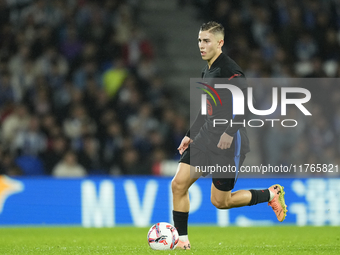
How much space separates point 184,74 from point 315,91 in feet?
9.54

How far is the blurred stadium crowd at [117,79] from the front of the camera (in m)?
11.0

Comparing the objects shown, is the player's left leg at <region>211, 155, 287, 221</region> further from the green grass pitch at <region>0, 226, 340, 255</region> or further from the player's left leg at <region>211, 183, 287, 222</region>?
the green grass pitch at <region>0, 226, 340, 255</region>

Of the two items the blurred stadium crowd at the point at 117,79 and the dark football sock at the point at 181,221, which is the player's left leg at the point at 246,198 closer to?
the dark football sock at the point at 181,221

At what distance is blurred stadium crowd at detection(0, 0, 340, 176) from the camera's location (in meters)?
11.0

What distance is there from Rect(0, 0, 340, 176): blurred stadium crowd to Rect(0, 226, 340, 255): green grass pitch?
2047 mm

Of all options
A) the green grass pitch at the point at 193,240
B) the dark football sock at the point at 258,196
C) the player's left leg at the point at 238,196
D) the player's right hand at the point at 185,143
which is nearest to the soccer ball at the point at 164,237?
the green grass pitch at the point at 193,240

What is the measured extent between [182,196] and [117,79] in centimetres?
657

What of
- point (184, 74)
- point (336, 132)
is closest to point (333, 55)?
point (336, 132)

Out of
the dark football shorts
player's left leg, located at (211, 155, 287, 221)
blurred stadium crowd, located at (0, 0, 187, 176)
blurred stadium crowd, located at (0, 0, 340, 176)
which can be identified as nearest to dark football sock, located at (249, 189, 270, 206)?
player's left leg, located at (211, 155, 287, 221)

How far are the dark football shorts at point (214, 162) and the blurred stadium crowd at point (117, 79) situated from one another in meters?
4.99

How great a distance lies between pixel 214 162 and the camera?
5.82 metres

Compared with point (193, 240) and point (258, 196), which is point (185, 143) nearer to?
point (258, 196)

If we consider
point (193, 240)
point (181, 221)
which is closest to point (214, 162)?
point (181, 221)

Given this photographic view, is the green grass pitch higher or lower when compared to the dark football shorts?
lower
